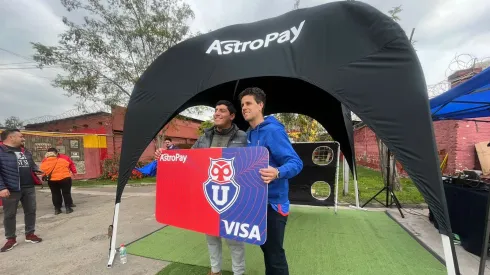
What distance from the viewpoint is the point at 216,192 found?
6.67ft

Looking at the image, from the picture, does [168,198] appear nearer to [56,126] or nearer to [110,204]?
[110,204]

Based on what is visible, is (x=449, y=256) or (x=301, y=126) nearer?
(x=449, y=256)

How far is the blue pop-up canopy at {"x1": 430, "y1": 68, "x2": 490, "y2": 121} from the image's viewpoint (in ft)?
7.40

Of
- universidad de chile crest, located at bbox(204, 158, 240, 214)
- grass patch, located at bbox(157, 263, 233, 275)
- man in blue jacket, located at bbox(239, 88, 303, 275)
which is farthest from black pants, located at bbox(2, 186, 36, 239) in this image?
man in blue jacket, located at bbox(239, 88, 303, 275)

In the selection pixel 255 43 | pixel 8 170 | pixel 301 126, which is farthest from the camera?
pixel 301 126

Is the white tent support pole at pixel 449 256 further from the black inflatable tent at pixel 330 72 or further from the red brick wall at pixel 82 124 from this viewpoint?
the red brick wall at pixel 82 124

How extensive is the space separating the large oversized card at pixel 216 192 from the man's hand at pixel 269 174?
7 cm

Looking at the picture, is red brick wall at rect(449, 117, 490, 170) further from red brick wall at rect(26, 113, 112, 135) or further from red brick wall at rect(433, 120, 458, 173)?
red brick wall at rect(26, 113, 112, 135)

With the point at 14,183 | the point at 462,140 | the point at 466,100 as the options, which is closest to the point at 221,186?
the point at 14,183

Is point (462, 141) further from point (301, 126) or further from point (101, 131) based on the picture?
point (101, 131)

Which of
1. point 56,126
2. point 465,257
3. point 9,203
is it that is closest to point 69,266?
point 9,203

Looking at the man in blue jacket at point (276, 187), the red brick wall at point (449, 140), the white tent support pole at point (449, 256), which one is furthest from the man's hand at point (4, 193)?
the red brick wall at point (449, 140)

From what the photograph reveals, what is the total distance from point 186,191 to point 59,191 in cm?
536

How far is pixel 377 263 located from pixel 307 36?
2.71 meters
